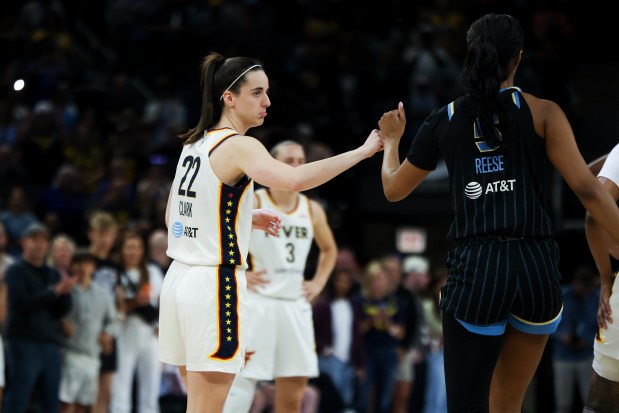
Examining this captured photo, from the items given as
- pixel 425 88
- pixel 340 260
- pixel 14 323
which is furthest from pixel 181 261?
pixel 425 88

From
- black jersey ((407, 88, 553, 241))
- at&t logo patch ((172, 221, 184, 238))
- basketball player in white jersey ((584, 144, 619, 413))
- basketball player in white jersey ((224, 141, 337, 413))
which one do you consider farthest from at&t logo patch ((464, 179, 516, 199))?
basketball player in white jersey ((224, 141, 337, 413))

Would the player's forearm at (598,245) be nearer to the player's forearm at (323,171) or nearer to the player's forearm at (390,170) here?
the player's forearm at (390,170)

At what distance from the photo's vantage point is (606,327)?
5.24 m

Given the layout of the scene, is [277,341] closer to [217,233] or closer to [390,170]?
[217,233]

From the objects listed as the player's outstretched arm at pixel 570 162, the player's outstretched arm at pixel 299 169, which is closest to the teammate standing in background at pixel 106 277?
the player's outstretched arm at pixel 299 169

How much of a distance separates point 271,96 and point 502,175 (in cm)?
1019

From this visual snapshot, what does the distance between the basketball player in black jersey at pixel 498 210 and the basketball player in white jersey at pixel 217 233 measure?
1.91ft

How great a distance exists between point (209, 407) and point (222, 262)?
0.70 meters

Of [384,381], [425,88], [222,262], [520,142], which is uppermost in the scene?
[425,88]

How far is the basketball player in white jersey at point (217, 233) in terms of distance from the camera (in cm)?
491

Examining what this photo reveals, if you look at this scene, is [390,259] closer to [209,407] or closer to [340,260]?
[340,260]

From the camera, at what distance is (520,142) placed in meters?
4.46

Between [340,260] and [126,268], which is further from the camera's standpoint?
[340,260]

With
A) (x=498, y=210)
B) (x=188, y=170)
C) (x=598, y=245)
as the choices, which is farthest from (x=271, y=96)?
(x=498, y=210)
